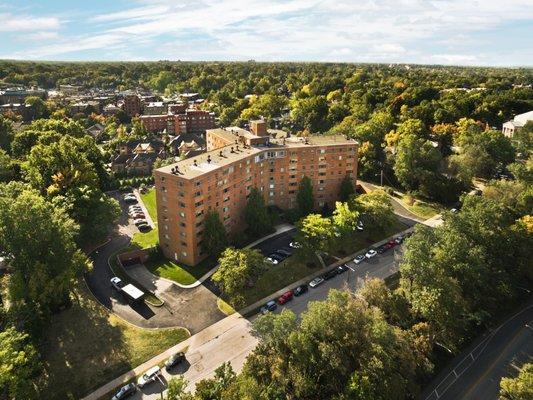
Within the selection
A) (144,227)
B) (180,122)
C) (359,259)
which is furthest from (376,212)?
(180,122)

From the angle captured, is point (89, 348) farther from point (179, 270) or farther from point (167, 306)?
point (179, 270)

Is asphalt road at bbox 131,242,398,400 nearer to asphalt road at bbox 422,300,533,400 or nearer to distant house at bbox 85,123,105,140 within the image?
asphalt road at bbox 422,300,533,400

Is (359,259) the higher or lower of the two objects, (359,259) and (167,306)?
the higher

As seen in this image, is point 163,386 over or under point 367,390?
under

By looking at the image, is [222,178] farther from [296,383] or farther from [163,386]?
[296,383]

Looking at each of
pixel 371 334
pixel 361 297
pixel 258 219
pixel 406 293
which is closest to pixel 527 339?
pixel 406 293

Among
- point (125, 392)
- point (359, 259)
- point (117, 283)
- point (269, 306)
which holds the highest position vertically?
point (359, 259)
